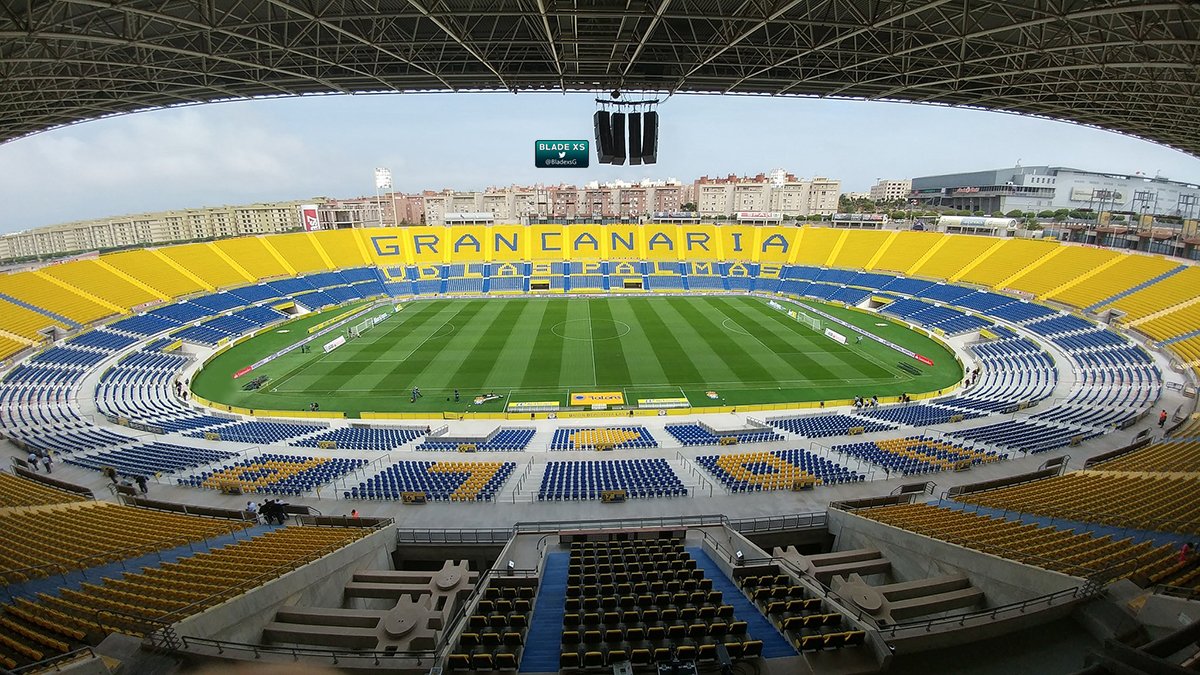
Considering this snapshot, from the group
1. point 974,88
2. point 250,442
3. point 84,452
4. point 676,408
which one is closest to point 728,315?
point 676,408

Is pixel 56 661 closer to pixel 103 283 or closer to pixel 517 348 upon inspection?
pixel 517 348

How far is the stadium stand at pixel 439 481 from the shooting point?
15359 millimetres

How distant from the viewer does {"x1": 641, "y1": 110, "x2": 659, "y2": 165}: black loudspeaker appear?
18.8 m

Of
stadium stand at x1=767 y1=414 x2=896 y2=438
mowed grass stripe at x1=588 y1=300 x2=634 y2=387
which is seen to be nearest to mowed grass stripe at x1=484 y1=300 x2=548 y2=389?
mowed grass stripe at x1=588 y1=300 x2=634 y2=387

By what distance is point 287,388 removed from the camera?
30078 mm

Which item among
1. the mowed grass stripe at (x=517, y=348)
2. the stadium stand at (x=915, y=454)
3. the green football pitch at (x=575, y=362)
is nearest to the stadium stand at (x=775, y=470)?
the stadium stand at (x=915, y=454)

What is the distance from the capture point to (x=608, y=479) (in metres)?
16.9

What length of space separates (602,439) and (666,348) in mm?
15839

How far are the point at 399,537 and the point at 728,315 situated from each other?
37.6m

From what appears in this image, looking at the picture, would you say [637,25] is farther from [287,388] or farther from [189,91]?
[287,388]

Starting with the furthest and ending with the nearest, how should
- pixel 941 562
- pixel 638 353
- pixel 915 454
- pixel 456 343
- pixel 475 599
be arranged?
pixel 456 343
pixel 638 353
pixel 915 454
pixel 941 562
pixel 475 599

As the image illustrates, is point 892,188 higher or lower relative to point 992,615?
higher

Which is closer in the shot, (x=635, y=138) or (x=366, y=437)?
(x=635, y=138)

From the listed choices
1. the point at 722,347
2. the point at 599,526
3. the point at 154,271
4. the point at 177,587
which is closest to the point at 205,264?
the point at 154,271
